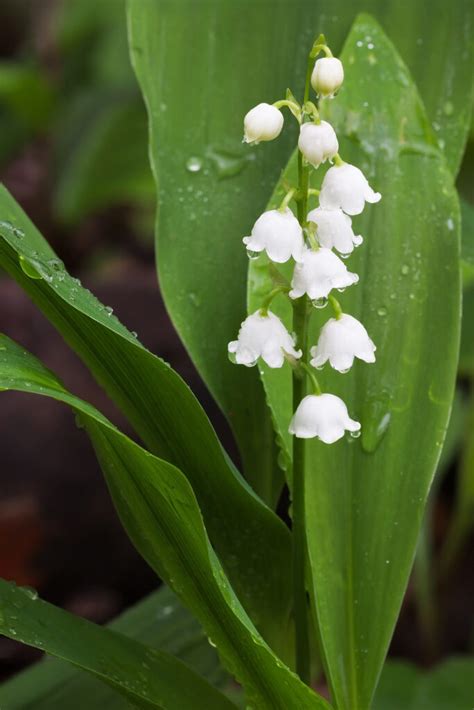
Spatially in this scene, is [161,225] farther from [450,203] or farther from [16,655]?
[16,655]

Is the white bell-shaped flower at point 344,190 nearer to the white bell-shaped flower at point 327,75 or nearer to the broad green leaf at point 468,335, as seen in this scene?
the white bell-shaped flower at point 327,75

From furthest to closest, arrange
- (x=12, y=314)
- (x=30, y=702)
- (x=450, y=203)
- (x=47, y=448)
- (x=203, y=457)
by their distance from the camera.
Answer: (x=12, y=314) → (x=47, y=448) → (x=30, y=702) → (x=450, y=203) → (x=203, y=457)

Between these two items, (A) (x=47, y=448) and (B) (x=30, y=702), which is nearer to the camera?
(B) (x=30, y=702)

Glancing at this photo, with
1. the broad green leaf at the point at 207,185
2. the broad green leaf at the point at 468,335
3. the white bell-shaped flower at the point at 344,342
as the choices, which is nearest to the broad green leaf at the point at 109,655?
the broad green leaf at the point at 207,185

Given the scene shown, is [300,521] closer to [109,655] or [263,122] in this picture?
[109,655]

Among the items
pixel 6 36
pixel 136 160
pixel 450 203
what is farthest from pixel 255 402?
pixel 6 36

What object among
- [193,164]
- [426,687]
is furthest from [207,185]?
[426,687]

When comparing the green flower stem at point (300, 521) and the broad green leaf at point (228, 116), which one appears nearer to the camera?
the green flower stem at point (300, 521)
